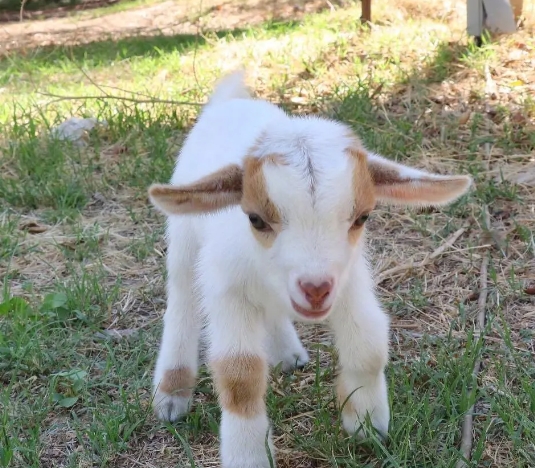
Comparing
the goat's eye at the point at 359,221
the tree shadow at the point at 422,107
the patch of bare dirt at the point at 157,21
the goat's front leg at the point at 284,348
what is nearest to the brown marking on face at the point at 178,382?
the goat's front leg at the point at 284,348

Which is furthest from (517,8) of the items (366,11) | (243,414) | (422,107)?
(243,414)

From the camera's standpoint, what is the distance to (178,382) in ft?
8.61

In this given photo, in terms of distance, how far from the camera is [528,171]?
404cm

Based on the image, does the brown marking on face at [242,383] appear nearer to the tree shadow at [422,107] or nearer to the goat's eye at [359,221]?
the goat's eye at [359,221]

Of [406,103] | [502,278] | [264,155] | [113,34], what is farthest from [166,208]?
[113,34]

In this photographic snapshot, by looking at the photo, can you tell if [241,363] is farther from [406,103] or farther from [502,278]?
[406,103]

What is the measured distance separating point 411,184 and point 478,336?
3.22 ft

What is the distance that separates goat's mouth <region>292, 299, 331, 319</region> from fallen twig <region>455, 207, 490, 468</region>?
1.97 feet

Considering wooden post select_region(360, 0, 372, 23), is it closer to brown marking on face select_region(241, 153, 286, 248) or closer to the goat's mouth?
brown marking on face select_region(241, 153, 286, 248)

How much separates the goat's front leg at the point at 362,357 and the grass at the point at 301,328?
0.06 metres

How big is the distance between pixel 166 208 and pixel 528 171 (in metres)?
2.61

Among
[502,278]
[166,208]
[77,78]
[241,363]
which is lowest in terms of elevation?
[77,78]

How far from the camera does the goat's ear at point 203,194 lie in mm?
1996

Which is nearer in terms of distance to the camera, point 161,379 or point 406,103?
point 161,379
